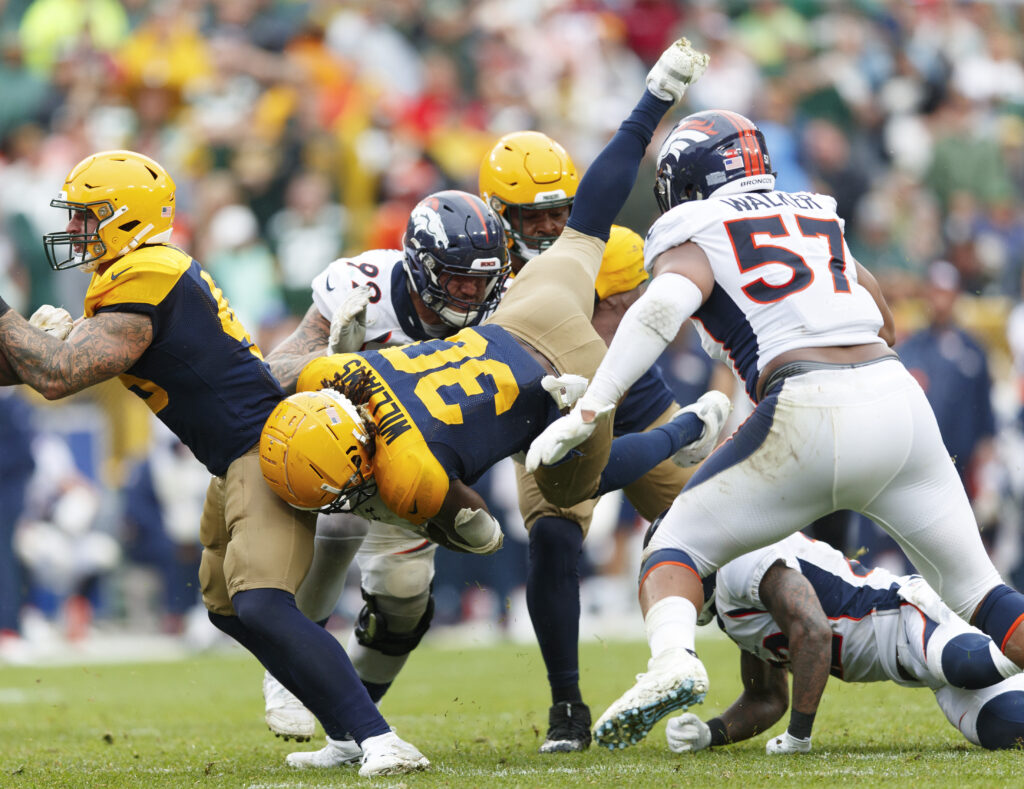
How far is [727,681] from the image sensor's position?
A: 7035mm

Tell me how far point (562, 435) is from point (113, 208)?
1.56 meters

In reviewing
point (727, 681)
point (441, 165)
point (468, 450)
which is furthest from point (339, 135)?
point (468, 450)

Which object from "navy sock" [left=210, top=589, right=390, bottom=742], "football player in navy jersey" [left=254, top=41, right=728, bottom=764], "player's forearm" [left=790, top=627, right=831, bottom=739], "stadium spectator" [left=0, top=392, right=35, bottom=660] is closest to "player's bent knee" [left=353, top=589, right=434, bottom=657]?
"football player in navy jersey" [left=254, top=41, right=728, bottom=764]

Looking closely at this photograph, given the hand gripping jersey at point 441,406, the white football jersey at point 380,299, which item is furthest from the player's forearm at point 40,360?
the white football jersey at point 380,299

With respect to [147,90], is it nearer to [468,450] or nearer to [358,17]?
[358,17]

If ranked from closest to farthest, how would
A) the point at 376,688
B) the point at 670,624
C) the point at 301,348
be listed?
A: the point at 670,624 < the point at 301,348 < the point at 376,688

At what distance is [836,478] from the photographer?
3928 millimetres

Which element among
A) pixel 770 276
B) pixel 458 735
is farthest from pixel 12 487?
pixel 770 276

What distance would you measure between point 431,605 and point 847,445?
2.02 meters

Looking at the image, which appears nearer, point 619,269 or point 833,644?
point 833,644

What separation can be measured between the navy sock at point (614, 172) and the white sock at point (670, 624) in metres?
1.44

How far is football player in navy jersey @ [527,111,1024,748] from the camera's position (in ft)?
12.9

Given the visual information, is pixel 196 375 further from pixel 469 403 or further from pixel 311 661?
pixel 311 661

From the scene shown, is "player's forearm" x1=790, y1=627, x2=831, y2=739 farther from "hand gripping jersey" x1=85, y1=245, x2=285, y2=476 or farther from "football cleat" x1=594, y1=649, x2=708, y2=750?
"hand gripping jersey" x1=85, y1=245, x2=285, y2=476
